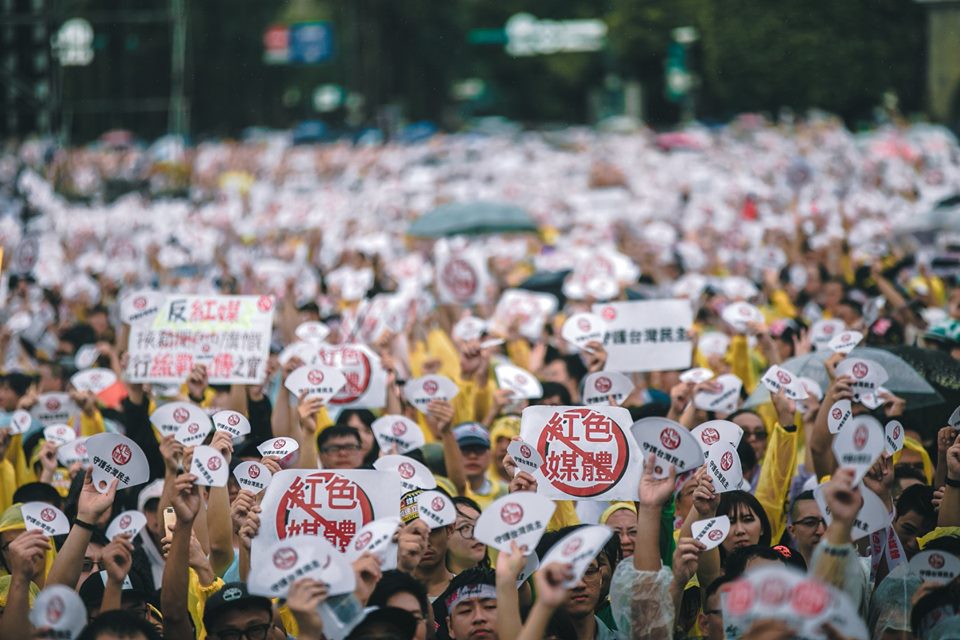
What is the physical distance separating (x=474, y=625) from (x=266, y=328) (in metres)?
3.03

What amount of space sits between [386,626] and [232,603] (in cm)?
67

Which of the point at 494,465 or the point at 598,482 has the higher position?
the point at 598,482

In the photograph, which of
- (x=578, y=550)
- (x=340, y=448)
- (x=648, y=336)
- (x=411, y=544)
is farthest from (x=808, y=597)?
(x=648, y=336)

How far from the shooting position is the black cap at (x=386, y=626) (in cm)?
409

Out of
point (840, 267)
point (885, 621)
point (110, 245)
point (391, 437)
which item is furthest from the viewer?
point (110, 245)

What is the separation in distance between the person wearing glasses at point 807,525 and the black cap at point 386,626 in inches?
74.3

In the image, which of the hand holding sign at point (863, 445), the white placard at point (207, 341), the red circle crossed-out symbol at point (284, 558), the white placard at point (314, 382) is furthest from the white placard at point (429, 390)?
the hand holding sign at point (863, 445)

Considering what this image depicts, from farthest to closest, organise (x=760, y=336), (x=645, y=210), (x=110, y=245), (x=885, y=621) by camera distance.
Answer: (x=645, y=210) < (x=110, y=245) < (x=760, y=336) < (x=885, y=621)

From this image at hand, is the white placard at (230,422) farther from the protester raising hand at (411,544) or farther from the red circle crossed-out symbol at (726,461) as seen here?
the red circle crossed-out symbol at (726,461)

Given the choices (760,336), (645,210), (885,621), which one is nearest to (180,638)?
(885,621)

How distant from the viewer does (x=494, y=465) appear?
22.2ft

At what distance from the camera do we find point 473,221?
14.3m

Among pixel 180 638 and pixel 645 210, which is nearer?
pixel 180 638

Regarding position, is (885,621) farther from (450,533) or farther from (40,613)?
(40,613)
